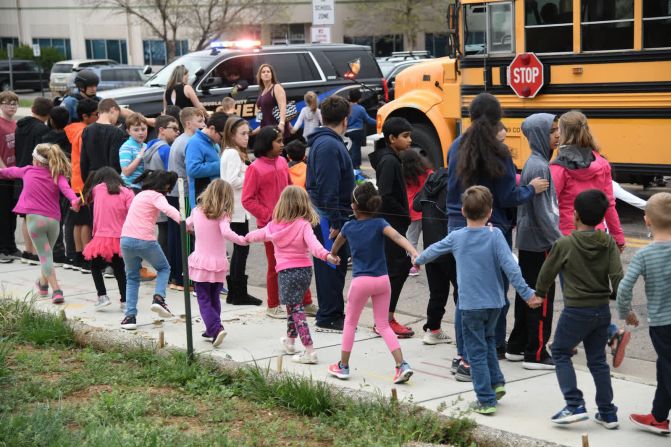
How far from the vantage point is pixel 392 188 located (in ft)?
25.4

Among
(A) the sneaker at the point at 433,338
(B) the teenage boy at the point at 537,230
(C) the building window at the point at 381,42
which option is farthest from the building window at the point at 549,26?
(C) the building window at the point at 381,42

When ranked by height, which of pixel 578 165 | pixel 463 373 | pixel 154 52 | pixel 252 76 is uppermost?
pixel 154 52

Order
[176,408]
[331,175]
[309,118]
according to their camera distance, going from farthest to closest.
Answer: [309,118] → [331,175] → [176,408]

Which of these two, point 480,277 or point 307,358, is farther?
point 307,358

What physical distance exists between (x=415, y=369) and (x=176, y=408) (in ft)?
5.37

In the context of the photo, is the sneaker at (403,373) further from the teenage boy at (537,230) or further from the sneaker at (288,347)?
the sneaker at (288,347)

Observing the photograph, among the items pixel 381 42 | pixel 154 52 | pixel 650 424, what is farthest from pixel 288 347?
pixel 154 52

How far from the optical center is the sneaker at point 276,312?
8629 millimetres

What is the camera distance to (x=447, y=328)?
319 inches

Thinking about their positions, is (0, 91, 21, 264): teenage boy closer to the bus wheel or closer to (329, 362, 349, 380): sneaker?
the bus wheel

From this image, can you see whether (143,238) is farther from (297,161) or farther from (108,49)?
(108,49)

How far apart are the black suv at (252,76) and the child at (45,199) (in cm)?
818

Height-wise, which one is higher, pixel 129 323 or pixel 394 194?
pixel 394 194

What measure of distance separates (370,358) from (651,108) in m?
5.66
